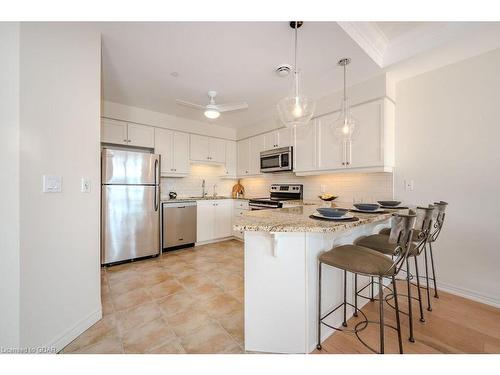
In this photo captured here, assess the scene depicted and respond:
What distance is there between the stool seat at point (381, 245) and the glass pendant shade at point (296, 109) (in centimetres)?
119

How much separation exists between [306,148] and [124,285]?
310 centimetres

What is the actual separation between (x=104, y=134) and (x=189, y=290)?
271 cm

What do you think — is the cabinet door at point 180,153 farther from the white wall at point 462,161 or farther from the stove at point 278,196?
the white wall at point 462,161

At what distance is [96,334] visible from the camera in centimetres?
160

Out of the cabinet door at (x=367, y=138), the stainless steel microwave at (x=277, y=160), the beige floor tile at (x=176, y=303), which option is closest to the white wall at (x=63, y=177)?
the beige floor tile at (x=176, y=303)

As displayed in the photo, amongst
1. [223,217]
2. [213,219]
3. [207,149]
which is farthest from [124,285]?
[207,149]

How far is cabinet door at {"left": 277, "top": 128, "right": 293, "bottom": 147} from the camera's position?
3.71 metres

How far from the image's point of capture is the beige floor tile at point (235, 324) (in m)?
1.59

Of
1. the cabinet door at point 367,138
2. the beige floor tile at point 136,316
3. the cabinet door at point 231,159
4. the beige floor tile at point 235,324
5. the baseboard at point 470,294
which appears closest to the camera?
the beige floor tile at point 235,324

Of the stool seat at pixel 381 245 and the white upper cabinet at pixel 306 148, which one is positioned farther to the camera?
the white upper cabinet at pixel 306 148

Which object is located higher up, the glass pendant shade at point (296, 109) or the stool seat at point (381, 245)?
the glass pendant shade at point (296, 109)
